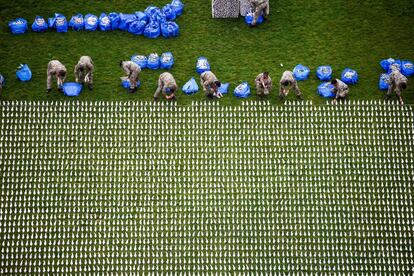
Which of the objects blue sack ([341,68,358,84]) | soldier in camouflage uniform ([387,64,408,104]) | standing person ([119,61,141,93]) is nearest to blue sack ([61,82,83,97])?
standing person ([119,61,141,93])

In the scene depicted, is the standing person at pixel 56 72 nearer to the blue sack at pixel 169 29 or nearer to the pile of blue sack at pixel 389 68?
the blue sack at pixel 169 29

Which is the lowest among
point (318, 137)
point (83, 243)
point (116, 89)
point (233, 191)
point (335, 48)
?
point (83, 243)

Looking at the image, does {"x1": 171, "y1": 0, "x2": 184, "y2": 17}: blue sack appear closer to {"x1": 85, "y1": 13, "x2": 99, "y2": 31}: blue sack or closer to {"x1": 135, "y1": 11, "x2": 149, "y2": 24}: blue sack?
{"x1": 135, "y1": 11, "x2": 149, "y2": 24}: blue sack

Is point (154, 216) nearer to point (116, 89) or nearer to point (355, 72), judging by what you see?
point (116, 89)

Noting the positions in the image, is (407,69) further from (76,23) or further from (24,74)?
(24,74)

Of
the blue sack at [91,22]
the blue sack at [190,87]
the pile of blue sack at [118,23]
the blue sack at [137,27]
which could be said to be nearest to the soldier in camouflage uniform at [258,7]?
the pile of blue sack at [118,23]

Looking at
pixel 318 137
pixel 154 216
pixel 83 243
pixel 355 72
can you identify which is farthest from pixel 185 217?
pixel 355 72

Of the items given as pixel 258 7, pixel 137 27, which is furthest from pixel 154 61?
pixel 258 7
